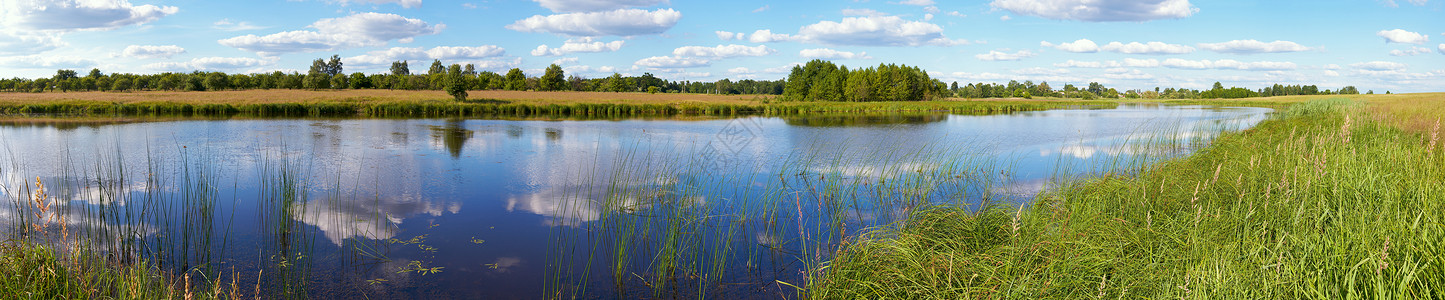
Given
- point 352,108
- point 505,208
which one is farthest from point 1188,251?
point 352,108

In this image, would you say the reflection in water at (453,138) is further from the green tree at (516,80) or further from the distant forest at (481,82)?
the green tree at (516,80)

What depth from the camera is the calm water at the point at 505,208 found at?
187 inches

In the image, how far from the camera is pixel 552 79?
72.6 meters

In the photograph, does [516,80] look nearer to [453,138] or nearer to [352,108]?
[352,108]

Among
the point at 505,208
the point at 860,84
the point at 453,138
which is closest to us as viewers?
the point at 505,208

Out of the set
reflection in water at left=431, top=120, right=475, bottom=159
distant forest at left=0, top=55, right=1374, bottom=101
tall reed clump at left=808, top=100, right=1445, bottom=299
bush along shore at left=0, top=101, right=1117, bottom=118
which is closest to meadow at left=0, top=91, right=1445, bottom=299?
tall reed clump at left=808, top=100, right=1445, bottom=299

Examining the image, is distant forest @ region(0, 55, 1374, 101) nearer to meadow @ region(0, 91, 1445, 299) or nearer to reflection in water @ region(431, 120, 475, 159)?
reflection in water @ region(431, 120, 475, 159)

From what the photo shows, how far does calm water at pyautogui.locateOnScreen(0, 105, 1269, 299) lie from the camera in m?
4.74

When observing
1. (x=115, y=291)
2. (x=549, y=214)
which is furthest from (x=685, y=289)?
(x=115, y=291)

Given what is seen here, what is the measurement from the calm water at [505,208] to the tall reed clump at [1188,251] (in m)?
0.73

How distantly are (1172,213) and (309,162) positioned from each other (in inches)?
449

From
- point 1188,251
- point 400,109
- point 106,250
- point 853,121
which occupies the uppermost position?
point 400,109

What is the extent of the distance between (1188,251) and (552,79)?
72.7 m

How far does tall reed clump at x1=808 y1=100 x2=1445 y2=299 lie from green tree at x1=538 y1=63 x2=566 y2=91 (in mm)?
70105
